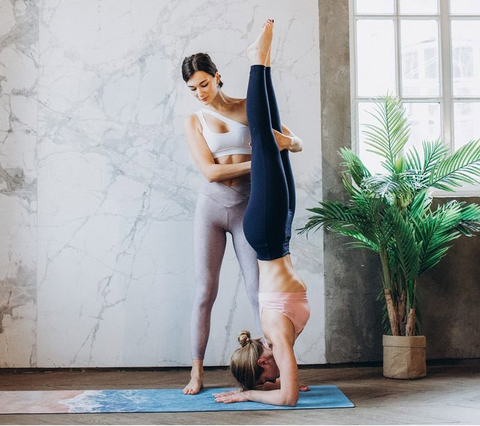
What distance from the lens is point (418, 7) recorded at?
391cm

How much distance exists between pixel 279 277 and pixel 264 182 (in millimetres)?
413

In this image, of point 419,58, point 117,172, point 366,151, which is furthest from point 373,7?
point 117,172

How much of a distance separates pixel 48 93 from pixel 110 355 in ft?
5.38

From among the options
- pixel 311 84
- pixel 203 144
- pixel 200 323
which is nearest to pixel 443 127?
pixel 311 84

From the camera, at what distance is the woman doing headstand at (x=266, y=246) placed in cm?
246

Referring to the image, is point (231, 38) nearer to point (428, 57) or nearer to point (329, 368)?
point (428, 57)

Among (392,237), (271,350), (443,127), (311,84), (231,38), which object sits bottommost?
(271,350)

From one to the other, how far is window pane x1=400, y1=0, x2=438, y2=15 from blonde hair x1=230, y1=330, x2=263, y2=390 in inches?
100

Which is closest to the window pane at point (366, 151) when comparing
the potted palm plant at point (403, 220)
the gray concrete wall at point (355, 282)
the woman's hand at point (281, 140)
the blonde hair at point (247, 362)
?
the gray concrete wall at point (355, 282)

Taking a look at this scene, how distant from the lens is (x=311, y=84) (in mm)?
3705

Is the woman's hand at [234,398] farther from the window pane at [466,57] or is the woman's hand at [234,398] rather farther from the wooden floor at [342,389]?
the window pane at [466,57]

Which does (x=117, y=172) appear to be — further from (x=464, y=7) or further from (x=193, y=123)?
(x=464, y=7)

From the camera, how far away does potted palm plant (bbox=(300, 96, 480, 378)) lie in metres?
3.14

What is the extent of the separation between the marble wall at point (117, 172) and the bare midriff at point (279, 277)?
1.04 metres
